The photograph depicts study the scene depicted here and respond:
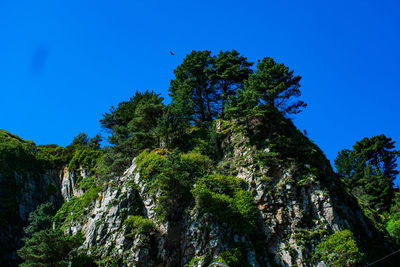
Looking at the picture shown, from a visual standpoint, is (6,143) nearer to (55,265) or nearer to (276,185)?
(55,265)

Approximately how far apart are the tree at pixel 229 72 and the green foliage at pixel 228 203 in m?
13.3

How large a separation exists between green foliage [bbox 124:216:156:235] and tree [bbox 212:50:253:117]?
17.3 m

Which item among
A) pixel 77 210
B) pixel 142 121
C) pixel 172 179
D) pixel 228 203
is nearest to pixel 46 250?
pixel 77 210

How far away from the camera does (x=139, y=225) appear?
19.4 meters

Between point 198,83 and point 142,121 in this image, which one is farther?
point 198,83

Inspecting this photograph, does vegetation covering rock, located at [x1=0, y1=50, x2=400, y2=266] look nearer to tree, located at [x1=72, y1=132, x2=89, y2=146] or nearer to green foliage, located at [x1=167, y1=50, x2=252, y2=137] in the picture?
green foliage, located at [x1=167, y1=50, x2=252, y2=137]

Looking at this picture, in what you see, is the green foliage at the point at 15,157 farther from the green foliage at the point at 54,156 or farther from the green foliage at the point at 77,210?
the green foliage at the point at 77,210

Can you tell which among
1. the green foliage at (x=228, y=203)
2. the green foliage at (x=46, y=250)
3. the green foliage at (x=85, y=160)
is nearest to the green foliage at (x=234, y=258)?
the green foliage at (x=228, y=203)

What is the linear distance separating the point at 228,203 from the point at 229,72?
1745cm

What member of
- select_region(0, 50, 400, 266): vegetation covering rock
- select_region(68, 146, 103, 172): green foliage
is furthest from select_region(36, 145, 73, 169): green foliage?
select_region(68, 146, 103, 172): green foliage

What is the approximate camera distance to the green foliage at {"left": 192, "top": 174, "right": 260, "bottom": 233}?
771 inches

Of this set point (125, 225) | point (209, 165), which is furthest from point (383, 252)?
point (125, 225)

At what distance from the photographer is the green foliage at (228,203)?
19577 millimetres

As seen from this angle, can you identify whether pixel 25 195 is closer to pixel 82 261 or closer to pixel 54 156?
pixel 54 156
